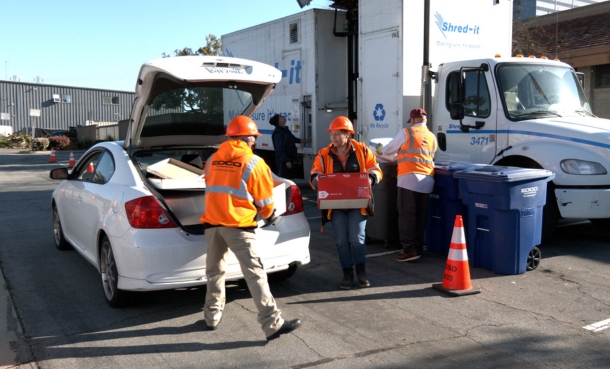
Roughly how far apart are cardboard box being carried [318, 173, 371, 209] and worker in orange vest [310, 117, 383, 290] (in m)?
0.10

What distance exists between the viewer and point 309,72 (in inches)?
444

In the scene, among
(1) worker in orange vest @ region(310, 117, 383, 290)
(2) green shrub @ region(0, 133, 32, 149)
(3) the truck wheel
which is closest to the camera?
(1) worker in orange vest @ region(310, 117, 383, 290)

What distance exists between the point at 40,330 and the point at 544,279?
495 cm

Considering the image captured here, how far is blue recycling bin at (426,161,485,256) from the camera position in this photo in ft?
21.3

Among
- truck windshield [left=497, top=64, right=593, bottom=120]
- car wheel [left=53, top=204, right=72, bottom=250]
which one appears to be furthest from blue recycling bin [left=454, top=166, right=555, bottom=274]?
car wheel [left=53, top=204, right=72, bottom=250]

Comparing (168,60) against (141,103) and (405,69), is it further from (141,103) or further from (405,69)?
(405,69)

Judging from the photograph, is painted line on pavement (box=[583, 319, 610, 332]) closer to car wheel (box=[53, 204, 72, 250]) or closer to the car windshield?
the car windshield

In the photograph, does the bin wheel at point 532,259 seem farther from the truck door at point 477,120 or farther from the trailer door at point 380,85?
the trailer door at point 380,85

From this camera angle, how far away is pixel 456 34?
9156 millimetres

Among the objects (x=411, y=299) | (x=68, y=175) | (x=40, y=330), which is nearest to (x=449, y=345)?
(x=411, y=299)

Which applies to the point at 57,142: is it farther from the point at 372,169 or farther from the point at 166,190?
Result: the point at 372,169

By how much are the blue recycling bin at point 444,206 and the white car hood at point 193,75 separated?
242 centimetres

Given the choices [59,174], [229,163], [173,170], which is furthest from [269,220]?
[59,174]

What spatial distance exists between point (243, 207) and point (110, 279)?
1682 mm
